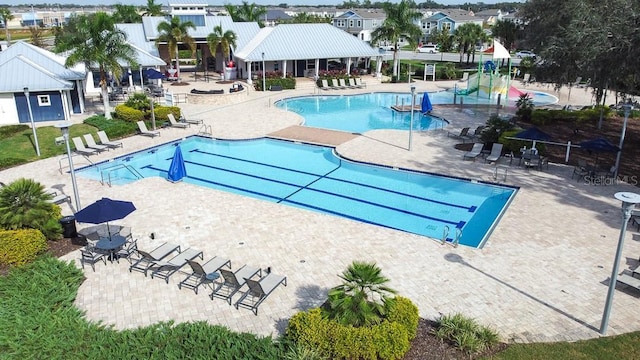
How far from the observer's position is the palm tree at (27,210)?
12969 millimetres

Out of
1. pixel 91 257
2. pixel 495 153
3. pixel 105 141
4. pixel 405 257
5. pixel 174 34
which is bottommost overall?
pixel 405 257

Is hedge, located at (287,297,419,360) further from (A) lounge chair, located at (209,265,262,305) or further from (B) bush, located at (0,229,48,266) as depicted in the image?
(B) bush, located at (0,229,48,266)

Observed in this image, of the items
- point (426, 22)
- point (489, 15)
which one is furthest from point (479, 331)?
point (489, 15)

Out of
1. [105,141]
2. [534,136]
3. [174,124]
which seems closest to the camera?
[534,136]

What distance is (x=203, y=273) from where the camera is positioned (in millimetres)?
11195

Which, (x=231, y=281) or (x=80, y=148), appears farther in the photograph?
(x=80, y=148)

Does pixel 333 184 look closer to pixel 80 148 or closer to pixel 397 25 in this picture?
pixel 80 148

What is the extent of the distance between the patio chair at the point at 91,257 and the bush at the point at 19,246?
1.18 meters

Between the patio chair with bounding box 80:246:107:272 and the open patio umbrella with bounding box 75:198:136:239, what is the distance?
1.14 metres

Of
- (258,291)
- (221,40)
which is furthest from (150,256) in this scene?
(221,40)

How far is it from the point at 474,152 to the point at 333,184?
6909 millimetres

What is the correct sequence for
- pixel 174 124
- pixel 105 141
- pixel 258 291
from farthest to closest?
pixel 174 124, pixel 105 141, pixel 258 291

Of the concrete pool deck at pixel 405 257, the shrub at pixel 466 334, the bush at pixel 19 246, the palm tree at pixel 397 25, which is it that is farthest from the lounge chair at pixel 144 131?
the palm tree at pixel 397 25

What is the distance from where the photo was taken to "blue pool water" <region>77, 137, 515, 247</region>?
1636 cm
